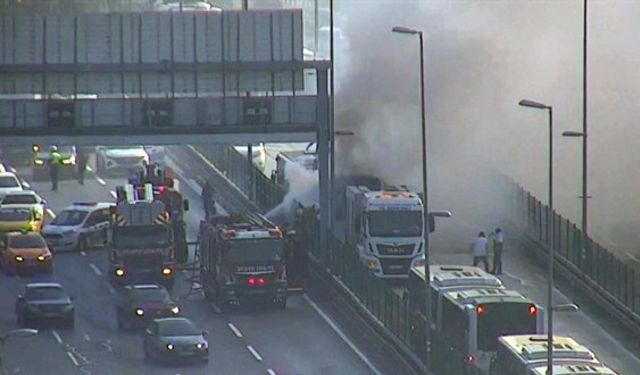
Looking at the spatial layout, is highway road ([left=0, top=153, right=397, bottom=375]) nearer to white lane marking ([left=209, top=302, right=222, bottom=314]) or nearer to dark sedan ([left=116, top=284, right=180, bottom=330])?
white lane marking ([left=209, top=302, right=222, bottom=314])

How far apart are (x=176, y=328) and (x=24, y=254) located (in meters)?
12.2

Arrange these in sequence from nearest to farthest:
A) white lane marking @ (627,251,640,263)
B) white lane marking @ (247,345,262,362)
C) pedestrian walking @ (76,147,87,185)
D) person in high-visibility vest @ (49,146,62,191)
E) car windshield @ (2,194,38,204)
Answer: white lane marking @ (247,345,262,362), white lane marking @ (627,251,640,263), car windshield @ (2,194,38,204), person in high-visibility vest @ (49,146,62,191), pedestrian walking @ (76,147,87,185)

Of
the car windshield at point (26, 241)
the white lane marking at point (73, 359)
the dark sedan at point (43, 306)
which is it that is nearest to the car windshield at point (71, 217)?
the car windshield at point (26, 241)

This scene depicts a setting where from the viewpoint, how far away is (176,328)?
5575cm

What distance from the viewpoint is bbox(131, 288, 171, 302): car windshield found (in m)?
59.5

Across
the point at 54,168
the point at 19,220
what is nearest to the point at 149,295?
the point at 19,220

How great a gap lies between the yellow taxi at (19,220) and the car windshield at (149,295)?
39.1ft

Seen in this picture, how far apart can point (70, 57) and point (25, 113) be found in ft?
6.24

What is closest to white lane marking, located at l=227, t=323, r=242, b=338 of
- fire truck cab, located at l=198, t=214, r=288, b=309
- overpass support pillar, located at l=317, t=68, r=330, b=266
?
fire truck cab, located at l=198, t=214, r=288, b=309

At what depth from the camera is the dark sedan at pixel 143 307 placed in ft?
194

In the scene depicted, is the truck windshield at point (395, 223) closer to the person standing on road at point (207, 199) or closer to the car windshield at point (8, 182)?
the person standing on road at point (207, 199)

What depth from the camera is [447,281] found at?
56219 mm

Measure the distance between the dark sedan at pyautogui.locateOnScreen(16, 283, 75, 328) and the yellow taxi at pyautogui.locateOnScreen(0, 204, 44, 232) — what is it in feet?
36.6

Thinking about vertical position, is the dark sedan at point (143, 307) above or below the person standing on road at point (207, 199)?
below
